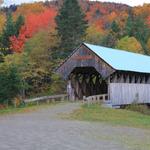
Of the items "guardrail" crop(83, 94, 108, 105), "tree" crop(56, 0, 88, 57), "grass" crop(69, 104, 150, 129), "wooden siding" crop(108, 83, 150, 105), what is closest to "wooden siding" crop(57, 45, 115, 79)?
"wooden siding" crop(108, 83, 150, 105)

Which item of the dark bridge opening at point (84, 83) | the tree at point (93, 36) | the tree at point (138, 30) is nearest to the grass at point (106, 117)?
the dark bridge opening at point (84, 83)

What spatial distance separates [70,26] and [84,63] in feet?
81.7

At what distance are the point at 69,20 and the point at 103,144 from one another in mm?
49358

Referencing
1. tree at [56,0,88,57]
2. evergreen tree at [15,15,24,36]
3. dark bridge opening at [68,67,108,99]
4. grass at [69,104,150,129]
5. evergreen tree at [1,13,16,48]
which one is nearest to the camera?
grass at [69,104,150,129]

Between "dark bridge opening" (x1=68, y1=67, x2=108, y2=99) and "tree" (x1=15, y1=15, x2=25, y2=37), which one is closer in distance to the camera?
"dark bridge opening" (x1=68, y1=67, x2=108, y2=99)

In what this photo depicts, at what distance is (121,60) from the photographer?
40969mm

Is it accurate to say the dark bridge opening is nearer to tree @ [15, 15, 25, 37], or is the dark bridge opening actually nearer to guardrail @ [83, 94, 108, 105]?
guardrail @ [83, 94, 108, 105]

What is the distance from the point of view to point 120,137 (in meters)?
18.1

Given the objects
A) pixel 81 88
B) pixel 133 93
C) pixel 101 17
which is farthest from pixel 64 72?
pixel 101 17

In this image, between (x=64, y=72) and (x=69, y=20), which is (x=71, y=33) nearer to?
(x=69, y=20)

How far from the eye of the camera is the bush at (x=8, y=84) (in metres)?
37.3

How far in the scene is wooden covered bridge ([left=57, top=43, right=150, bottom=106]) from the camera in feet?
124

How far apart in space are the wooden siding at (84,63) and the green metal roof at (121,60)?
0.37 m

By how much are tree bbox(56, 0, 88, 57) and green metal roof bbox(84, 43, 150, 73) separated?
14.8 meters
